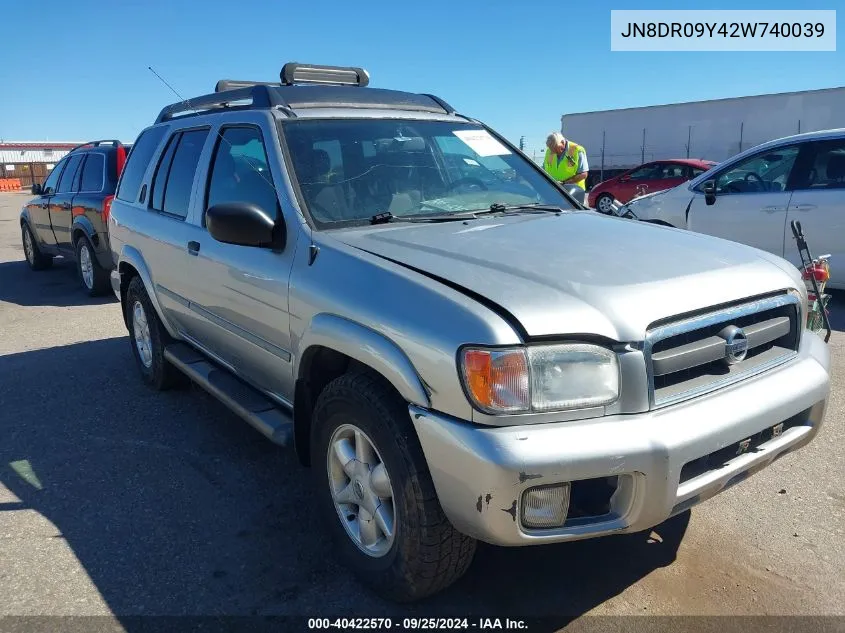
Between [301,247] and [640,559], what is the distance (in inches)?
76.9

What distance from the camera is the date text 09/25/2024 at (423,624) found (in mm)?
2535

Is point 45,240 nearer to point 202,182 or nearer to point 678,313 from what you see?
point 202,182

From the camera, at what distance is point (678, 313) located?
7.60 feet

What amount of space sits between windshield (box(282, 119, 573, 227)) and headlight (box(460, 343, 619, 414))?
4.06 ft

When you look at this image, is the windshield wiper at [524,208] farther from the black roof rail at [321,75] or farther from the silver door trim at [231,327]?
the black roof rail at [321,75]

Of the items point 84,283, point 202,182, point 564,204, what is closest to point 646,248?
point 564,204

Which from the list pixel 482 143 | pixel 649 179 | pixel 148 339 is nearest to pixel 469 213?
pixel 482 143

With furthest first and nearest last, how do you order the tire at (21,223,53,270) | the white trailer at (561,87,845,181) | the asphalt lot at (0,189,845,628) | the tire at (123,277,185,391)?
the white trailer at (561,87,845,181)
the tire at (21,223,53,270)
the tire at (123,277,185,391)
the asphalt lot at (0,189,845,628)

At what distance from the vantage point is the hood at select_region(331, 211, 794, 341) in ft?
7.30

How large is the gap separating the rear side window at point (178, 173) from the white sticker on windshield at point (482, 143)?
59.9 inches

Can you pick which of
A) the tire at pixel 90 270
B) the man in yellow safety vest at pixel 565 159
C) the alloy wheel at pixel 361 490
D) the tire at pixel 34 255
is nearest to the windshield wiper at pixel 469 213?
the alloy wheel at pixel 361 490

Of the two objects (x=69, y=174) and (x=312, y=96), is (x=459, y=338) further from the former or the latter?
(x=69, y=174)

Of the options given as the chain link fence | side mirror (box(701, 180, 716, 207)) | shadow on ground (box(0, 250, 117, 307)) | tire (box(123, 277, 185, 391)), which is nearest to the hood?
tire (box(123, 277, 185, 391))

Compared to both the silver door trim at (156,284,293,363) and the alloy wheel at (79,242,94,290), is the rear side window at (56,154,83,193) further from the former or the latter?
the silver door trim at (156,284,293,363)
